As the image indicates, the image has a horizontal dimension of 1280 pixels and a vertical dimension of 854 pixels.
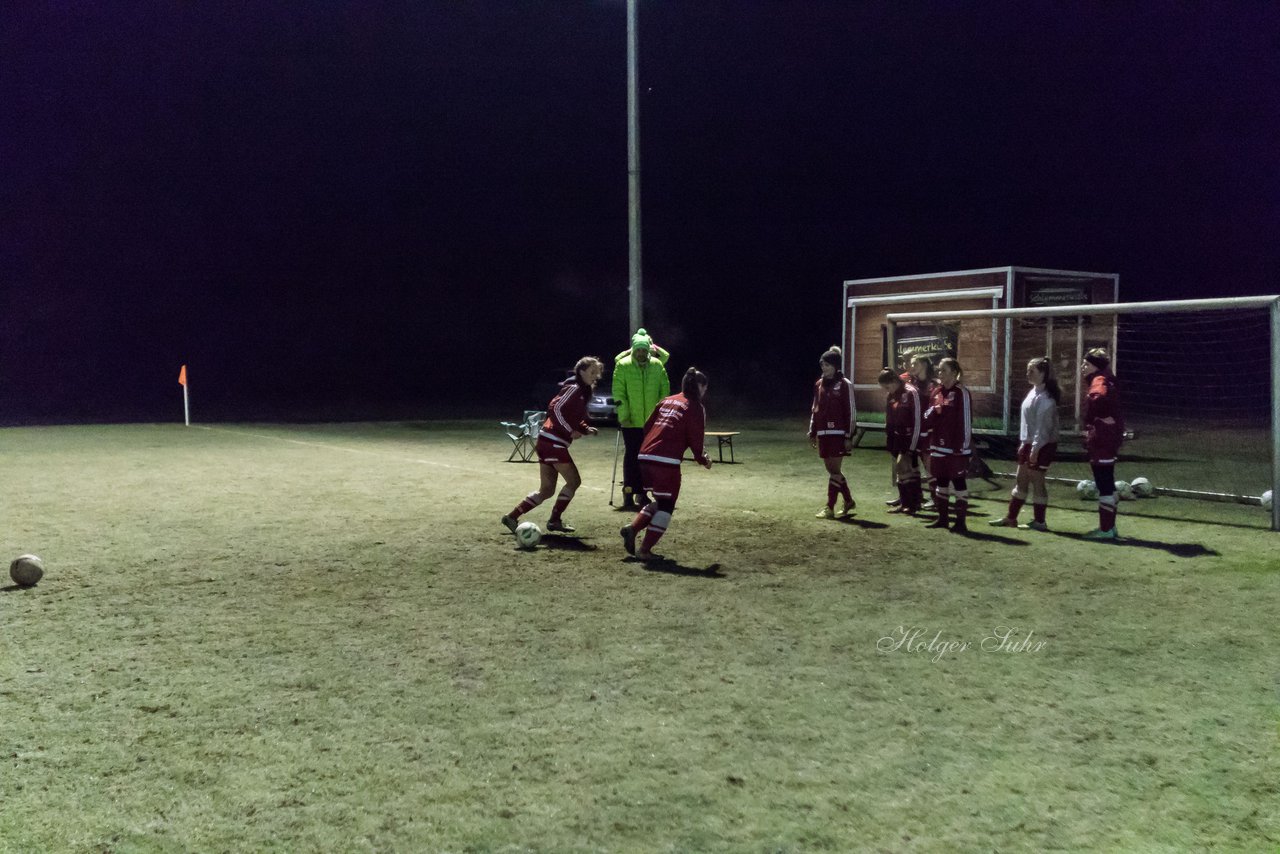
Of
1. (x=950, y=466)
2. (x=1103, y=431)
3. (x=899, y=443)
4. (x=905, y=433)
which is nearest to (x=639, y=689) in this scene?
(x=950, y=466)

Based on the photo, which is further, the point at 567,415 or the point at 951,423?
the point at 951,423

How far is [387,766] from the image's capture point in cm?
416

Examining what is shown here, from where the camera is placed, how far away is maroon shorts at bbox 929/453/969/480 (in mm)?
10188

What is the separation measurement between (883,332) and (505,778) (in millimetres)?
16462

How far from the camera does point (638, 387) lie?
11.3 m

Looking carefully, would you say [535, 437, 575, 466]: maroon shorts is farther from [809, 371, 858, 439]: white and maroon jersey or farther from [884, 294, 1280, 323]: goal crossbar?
[884, 294, 1280, 323]: goal crossbar

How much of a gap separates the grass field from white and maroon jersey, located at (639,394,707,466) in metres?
0.97

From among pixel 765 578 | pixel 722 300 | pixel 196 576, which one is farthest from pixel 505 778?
pixel 722 300

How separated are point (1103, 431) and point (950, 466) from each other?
4.95 feet

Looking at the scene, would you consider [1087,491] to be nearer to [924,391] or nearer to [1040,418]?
[924,391]

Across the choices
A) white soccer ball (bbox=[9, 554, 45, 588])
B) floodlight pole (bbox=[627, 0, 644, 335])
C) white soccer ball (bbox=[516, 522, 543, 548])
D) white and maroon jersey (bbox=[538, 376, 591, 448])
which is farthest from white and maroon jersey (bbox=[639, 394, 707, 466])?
floodlight pole (bbox=[627, 0, 644, 335])

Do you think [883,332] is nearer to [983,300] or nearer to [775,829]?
[983,300]

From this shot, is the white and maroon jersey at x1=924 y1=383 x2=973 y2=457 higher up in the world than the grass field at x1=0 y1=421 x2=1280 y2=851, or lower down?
higher up

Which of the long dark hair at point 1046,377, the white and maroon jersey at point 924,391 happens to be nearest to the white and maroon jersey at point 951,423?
the white and maroon jersey at point 924,391
